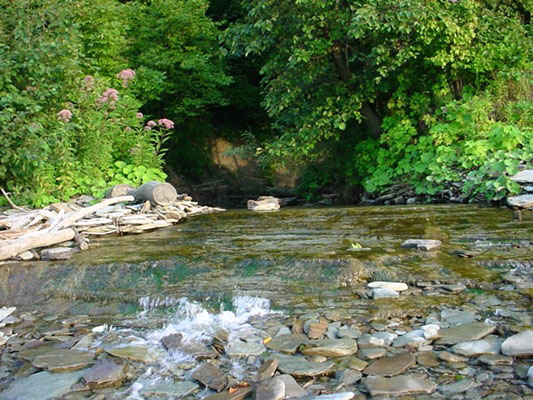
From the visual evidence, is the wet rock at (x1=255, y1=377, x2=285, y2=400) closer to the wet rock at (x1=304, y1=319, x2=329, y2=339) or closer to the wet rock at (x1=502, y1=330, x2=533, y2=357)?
the wet rock at (x1=304, y1=319, x2=329, y2=339)

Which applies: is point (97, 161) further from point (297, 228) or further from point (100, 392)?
point (100, 392)

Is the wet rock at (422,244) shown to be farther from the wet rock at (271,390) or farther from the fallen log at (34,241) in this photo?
the fallen log at (34,241)

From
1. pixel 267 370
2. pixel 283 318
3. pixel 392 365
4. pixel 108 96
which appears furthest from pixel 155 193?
pixel 392 365

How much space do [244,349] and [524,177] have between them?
574cm

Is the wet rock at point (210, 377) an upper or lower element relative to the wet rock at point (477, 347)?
upper

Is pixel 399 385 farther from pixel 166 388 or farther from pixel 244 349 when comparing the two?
pixel 166 388

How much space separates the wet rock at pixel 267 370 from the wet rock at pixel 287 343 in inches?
8.2

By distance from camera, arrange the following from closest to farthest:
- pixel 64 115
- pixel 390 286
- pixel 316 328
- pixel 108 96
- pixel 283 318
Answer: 1. pixel 316 328
2. pixel 283 318
3. pixel 390 286
4. pixel 64 115
5. pixel 108 96

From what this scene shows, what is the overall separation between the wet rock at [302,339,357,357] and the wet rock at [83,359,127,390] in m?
1.12

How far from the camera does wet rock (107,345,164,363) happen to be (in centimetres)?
339

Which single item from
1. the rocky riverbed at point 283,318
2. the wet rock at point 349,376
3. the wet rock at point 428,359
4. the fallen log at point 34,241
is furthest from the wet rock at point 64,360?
the fallen log at point 34,241

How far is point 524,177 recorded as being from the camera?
753 cm

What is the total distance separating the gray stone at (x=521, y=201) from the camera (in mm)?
6930

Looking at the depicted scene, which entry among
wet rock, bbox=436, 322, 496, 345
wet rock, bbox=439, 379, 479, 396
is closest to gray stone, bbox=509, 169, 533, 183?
wet rock, bbox=436, 322, 496, 345
